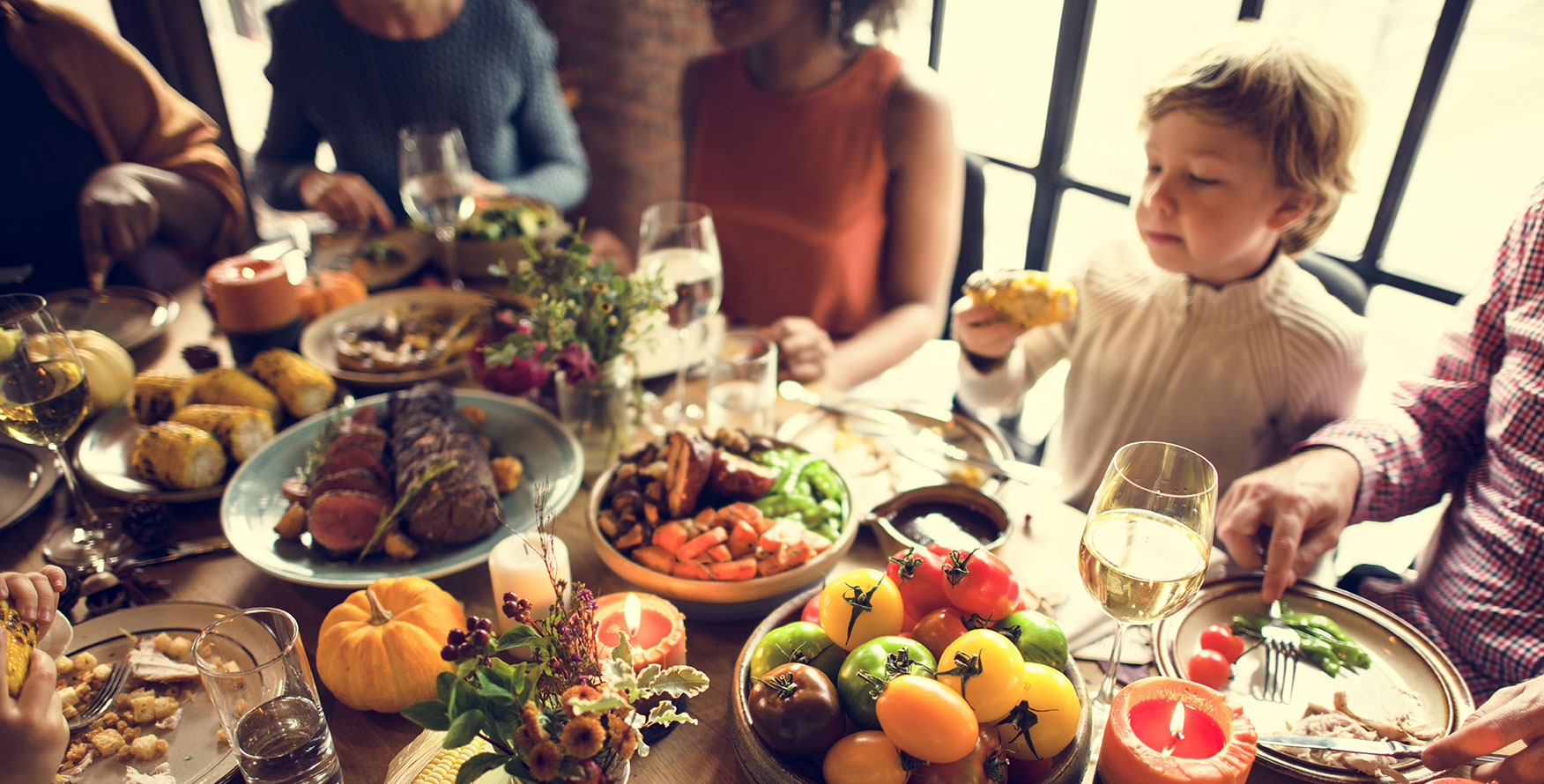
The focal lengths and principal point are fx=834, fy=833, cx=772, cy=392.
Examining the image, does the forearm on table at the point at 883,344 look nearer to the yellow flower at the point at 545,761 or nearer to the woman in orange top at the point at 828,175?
the woman in orange top at the point at 828,175

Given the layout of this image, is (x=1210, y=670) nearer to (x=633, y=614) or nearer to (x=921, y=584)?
(x=921, y=584)

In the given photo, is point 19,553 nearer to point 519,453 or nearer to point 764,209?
point 519,453

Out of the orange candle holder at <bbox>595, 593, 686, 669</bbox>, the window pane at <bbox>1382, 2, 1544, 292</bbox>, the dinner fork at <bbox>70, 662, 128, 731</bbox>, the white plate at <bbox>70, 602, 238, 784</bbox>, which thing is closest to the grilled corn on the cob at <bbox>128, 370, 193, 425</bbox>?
the white plate at <bbox>70, 602, 238, 784</bbox>

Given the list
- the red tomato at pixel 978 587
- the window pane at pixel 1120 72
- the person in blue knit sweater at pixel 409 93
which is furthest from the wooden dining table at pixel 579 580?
the window pane at pixel 1120 72

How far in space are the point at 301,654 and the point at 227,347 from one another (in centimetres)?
118

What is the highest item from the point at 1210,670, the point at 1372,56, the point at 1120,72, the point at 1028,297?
the point at 1372,56

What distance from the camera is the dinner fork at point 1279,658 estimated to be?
0.99m

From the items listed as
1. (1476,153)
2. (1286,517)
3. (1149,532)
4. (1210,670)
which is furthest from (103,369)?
(1476,153)

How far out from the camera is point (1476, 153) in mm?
2312

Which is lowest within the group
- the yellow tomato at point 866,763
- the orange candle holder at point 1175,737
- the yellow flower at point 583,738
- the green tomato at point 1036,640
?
the orange candle holder at point 1175,737

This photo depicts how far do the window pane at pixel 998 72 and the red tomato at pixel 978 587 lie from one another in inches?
111

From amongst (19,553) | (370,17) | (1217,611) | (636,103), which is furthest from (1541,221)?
(636,103)

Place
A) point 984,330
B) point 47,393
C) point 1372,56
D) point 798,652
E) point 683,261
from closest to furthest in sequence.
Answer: point 798,652 → point 47,393 → point 683,261 → point 984,330 → point 1372,56

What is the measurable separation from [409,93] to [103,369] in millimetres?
1561
